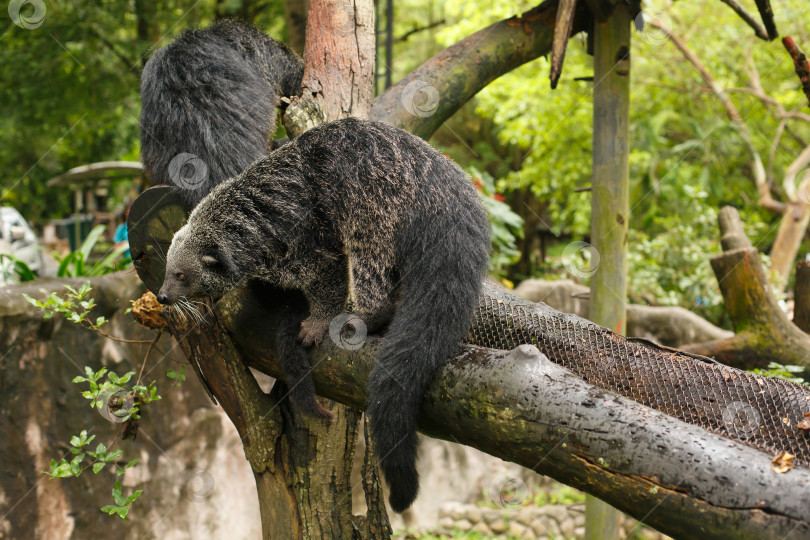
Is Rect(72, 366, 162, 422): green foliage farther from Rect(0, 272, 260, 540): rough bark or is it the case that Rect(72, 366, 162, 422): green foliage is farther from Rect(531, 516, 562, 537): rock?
Rect(531, 516, 562, 537): rock

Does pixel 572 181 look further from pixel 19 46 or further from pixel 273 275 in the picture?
pixel 273 275

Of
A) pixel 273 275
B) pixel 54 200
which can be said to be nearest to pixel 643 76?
pixel 273 275


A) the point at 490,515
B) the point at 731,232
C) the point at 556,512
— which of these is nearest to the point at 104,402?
the point at 731,232

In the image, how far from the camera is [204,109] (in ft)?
10.6

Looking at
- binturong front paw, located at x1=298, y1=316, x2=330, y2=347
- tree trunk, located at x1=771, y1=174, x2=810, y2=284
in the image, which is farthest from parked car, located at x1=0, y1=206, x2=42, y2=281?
tree trunk, located at x1=771, y1=174, x2=810, y2=284

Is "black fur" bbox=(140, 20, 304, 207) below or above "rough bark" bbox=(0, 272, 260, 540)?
above

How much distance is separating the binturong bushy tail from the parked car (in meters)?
6.08

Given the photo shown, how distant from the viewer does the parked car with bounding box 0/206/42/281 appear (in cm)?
698

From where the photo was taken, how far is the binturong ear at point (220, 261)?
245cm

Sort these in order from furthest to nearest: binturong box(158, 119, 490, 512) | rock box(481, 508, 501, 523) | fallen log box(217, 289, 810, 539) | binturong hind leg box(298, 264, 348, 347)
Result: rock box(481, 508, 501, 523), binturong hind leg box(298, 264, 348, 347), binturong box(158, 119, 490, 512), fallen log box(217, 289, 810, 539)

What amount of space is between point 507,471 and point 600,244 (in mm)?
3412

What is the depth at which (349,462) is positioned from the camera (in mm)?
2762

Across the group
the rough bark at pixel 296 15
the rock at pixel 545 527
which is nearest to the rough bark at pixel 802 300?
the rock at pixel 545 527

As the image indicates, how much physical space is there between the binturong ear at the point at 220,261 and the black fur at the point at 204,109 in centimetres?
50
